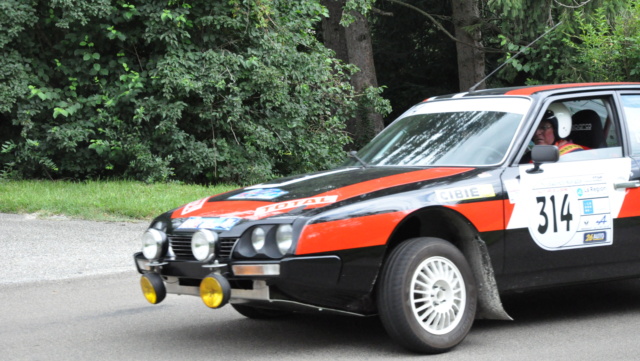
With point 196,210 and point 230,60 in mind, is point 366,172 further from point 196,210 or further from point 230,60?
point 230,60

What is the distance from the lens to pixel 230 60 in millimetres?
15844

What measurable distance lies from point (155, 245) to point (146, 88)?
33.7 feet

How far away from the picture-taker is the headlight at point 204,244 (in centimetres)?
544

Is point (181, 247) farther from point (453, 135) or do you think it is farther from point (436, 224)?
point (453, 135)

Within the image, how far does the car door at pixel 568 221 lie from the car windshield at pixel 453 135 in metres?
0.22

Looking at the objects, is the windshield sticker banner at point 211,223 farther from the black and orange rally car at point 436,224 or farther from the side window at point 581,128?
the side window at point 581,128

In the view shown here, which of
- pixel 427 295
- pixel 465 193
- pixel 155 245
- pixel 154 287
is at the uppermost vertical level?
pixel 465 193

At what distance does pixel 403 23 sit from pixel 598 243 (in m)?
22.5

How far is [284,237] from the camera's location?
532cm

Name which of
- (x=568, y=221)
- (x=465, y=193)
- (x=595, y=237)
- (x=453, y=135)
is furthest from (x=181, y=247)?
(x=595, y=237)

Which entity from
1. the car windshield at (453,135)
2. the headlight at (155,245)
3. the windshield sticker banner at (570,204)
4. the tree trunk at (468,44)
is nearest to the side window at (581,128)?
the windshield sticker banner at (570,204)

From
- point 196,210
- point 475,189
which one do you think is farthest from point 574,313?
point 196,210

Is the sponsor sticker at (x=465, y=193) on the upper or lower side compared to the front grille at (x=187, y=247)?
upper

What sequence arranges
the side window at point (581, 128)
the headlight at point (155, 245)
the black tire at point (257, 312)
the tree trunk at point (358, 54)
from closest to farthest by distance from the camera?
the headlight at point (155, 245) < the side window at point (581, 128) < the black tire at point (257, 312) < the tree trunk at point (358, 54)
